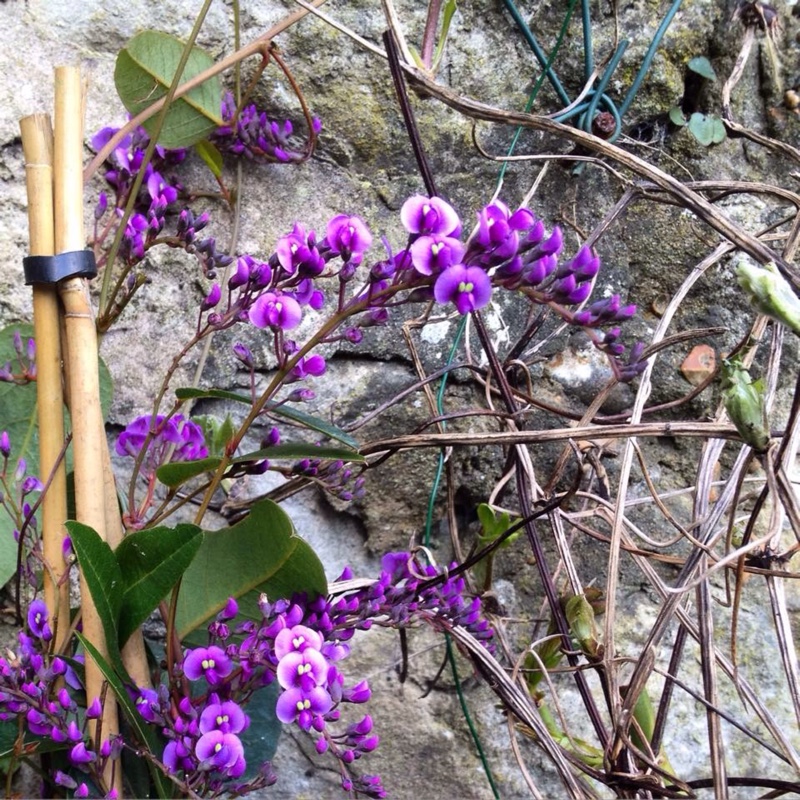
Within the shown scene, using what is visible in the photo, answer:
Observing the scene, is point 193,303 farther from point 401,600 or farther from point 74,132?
point 401,600

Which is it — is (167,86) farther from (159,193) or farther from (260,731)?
(260,731)

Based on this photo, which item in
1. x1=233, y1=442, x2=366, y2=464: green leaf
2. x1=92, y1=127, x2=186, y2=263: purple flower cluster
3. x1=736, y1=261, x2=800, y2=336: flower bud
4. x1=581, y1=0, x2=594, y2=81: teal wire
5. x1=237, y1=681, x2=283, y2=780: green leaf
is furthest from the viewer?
x1=581, y1=0, x2=594, y2=81: teal wire

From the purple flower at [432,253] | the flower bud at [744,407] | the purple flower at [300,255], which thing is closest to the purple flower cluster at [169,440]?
the purple flower at [300,255]

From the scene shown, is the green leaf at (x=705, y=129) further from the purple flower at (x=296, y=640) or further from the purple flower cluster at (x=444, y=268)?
the purple flower at (x=296, y=640)

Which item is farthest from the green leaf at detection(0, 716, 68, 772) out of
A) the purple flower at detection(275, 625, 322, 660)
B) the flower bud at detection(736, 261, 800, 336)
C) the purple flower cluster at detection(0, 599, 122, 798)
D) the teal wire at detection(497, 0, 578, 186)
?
the teal wire at detection(497, 0, 578, 186)

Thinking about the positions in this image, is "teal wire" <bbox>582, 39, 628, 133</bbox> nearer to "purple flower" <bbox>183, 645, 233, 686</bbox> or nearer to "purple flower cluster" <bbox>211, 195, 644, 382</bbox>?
"purple flower cluster" <bbox>211, 195, 644, 382</bbox>

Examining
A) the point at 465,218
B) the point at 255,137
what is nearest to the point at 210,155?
the point at 255,137
